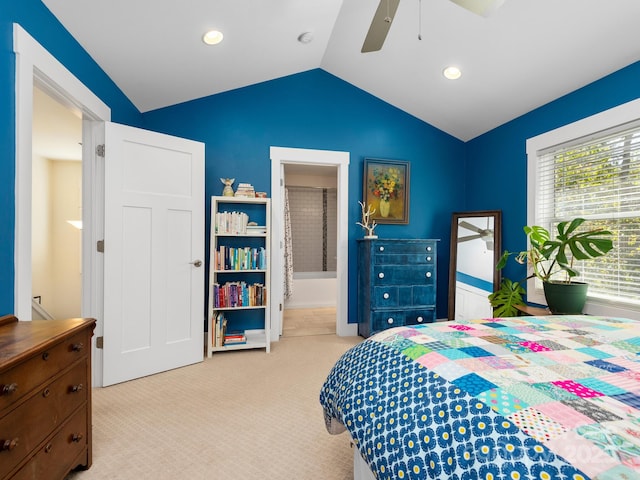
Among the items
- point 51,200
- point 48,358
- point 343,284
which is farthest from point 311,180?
point 48,358

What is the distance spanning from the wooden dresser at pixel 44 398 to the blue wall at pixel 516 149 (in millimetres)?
3586

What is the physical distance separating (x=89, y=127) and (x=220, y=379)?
214 cm

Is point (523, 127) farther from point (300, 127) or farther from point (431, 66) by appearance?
point (300, 127)

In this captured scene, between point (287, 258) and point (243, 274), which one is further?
point (287, 258)

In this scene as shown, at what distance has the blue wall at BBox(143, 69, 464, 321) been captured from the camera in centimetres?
342

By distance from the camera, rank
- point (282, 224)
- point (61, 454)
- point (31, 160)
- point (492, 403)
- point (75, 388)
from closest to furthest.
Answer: point (492, 403)
point (61, 454)
point (75, 388)
point (31, 160)
point (282, 224)

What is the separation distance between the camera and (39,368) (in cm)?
118

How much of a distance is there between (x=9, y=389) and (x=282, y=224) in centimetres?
275

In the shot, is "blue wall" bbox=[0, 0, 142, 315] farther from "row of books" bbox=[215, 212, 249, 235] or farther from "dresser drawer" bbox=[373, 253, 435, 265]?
"dresser drawer" bbox=[373, 253, 435, 265]

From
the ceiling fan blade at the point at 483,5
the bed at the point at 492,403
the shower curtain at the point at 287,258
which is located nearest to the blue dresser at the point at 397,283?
the shower curtain at the point at 287,258

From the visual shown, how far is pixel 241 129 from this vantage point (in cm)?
348

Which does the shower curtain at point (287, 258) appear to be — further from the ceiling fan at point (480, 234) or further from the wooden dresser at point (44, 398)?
the wooden dresser at point (44, 398)

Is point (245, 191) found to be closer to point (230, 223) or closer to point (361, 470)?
point (230, 223)

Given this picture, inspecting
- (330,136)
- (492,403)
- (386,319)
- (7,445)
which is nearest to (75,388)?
(7,445)
